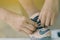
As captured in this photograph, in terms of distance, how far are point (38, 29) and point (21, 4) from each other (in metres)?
0.18

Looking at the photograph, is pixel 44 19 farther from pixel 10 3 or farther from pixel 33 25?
pixel 10 3

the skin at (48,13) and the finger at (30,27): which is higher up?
the skin at (48,13)

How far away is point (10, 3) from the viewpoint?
74 centimetres

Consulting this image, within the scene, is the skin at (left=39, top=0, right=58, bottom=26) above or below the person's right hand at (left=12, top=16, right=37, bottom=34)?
above

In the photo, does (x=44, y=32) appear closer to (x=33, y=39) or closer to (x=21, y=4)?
(x=33, y=39)

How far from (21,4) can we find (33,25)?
164 mm

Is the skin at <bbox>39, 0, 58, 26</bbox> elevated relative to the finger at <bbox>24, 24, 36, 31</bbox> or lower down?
elevated

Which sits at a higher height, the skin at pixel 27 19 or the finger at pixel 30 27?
the skin at pixel 27 19

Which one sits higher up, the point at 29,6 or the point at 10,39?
the point at 29,6

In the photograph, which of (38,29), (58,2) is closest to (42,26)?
(38,29)

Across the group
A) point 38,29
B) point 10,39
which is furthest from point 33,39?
point 10,39

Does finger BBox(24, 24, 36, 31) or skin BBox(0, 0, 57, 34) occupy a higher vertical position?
skin BBox(0, 0, 57, 34)

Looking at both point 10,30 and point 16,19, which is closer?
point 16,19

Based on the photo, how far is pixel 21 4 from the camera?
0.74 m
